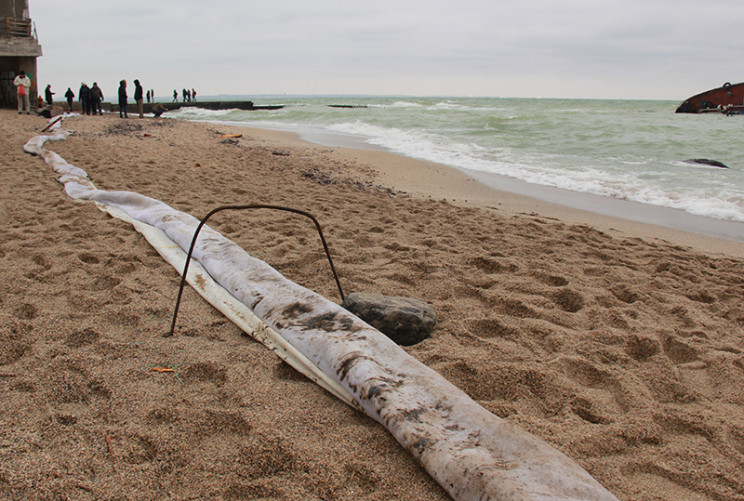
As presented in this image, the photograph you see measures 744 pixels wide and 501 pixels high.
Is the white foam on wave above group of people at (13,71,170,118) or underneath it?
A: underneath

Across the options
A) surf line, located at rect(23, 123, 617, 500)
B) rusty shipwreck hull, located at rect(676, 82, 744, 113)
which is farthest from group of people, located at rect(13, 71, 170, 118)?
rusty shipwreck hull, located at rect(676, 82, 744, 113)

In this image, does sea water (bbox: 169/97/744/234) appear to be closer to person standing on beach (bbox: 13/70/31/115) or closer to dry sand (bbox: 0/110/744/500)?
dry sand (bbox: 0/110/744/500)

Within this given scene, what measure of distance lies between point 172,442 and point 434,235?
10.6 ft

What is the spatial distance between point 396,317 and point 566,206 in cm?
467

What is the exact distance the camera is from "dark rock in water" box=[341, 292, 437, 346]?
260cm

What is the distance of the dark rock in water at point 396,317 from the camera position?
260 cm

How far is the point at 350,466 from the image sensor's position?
5.47 ft

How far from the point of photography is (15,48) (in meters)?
17.6

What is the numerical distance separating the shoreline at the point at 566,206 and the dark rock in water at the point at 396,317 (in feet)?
11.0

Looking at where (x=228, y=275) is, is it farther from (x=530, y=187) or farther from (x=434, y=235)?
(x=530, y=187)

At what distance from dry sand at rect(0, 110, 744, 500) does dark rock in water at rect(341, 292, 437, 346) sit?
9 cm

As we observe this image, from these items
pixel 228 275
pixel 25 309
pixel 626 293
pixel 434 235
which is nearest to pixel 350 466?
pixel 228 275

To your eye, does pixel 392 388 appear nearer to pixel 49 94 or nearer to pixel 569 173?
pixel 569 173

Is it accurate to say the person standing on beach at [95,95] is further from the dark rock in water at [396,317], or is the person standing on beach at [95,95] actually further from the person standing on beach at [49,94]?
the dark rock in water at [396,317]
